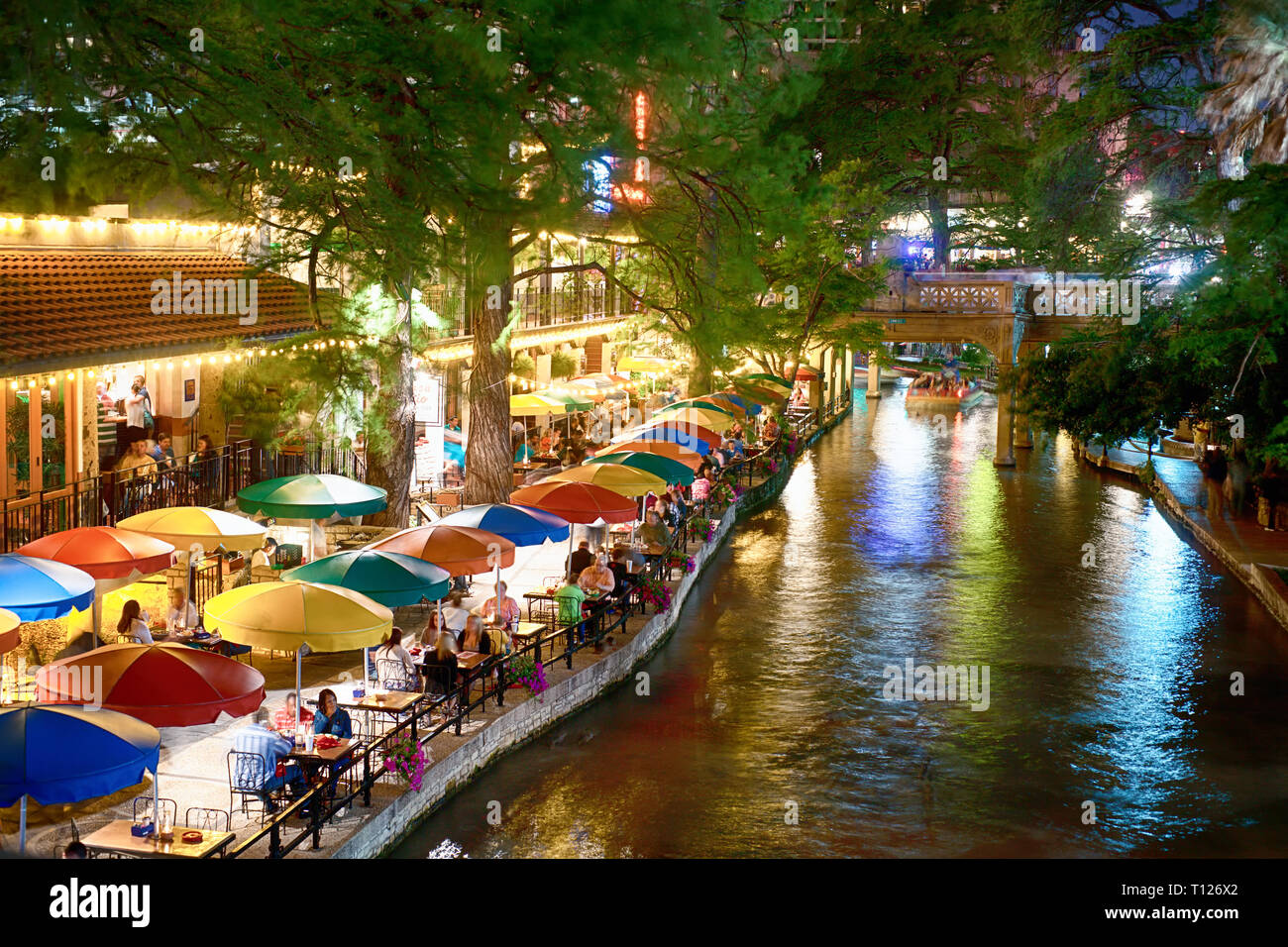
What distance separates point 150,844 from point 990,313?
128 feet

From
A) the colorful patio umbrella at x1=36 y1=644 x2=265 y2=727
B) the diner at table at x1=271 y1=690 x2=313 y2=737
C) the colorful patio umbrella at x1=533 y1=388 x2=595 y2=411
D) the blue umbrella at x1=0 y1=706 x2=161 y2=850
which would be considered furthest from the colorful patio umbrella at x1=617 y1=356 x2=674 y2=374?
the blue umbrella at x1=0 y1=706 x2=161 y2=850

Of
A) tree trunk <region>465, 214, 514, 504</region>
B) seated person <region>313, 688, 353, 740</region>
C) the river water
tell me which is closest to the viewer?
seated person <region>313, 688, 353, 740</region>

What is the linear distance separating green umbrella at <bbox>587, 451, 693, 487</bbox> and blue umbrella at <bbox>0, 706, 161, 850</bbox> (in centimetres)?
1458

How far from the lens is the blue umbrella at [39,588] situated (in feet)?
40.2

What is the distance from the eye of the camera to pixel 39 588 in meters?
12.4

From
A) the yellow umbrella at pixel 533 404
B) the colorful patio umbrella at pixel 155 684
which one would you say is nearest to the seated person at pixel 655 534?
the yellow umbrella at pixel 533 404

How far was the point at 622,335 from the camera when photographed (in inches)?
1801

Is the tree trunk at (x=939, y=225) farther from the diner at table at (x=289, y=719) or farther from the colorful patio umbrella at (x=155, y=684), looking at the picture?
the colorful patio umbrella at (x=155, y=684)

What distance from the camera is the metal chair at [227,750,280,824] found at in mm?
11383

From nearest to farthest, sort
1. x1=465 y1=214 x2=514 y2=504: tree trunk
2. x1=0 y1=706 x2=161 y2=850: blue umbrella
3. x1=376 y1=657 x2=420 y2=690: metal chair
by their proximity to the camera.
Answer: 1. x1=0 y1=706 x2=161 y2=850: blue umbrella
2. x1=376 y1=657 x2=420 y2=690: metal chair
3. x1=465 y1=214 x2=514 y2=504: tree trunk

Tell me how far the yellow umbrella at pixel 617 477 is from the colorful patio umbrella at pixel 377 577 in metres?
6.78

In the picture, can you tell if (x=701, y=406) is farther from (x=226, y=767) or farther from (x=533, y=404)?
(x=226, y=767)

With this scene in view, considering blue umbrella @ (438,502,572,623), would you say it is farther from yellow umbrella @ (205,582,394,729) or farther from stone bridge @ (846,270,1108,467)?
stone bridge @ (846,270,1108,467)

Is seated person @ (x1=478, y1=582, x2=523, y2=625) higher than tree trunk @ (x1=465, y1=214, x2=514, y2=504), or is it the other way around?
tree trunk @ (x1=465, y1=214, x2=514, y2=504)
